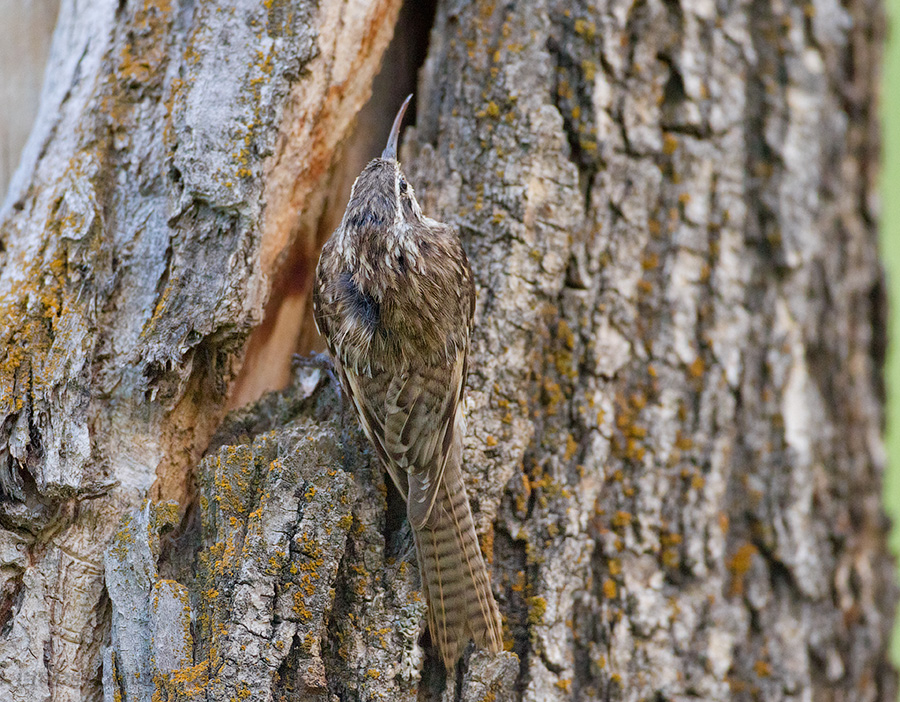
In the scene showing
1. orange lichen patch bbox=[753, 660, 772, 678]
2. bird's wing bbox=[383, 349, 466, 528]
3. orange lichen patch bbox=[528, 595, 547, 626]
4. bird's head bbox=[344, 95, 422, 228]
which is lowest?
orange lichen patch bbox=[753, 660, 772, 678]

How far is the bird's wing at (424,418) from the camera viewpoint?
2.80 metres

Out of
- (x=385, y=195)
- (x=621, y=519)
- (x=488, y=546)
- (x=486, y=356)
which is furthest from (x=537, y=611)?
(x=385, y=195)

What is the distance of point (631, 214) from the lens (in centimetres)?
316

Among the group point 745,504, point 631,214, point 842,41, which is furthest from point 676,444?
point 842,41

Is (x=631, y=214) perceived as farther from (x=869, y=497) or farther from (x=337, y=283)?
(x=869, y=497)

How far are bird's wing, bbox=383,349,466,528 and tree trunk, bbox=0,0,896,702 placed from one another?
10 centimetres

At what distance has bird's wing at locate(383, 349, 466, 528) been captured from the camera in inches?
110

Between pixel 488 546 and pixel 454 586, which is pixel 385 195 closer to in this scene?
pixel 488 546

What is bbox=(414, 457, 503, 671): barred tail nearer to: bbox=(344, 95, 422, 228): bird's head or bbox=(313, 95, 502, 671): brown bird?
bbox=(313, 95, 502, 671): brown bird

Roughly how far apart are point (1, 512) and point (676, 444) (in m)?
2.23

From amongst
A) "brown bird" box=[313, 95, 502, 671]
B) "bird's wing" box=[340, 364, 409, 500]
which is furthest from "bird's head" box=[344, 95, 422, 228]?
"bird's wing" box=[340, 364, 409, 500]

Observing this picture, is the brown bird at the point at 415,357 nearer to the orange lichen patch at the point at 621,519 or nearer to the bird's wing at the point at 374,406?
the bird's wing at the point at 374,406

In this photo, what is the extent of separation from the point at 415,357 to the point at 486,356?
0.28 metres

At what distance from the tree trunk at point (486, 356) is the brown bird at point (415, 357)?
83mm
